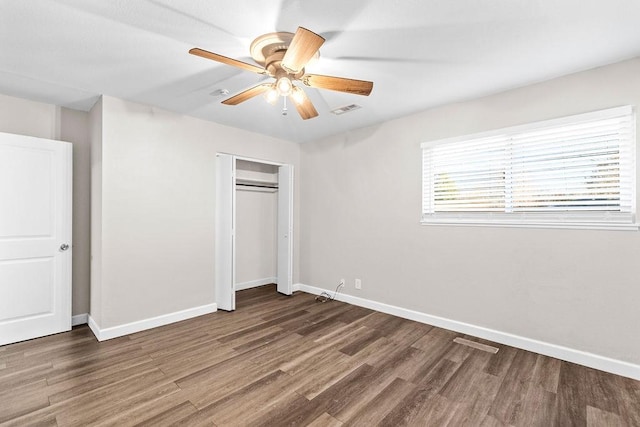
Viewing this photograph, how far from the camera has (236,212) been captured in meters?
4.96

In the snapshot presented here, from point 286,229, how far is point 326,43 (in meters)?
3.09

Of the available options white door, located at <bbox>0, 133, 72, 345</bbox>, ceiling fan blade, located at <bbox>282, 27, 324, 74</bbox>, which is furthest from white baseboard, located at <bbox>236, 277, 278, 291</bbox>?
ceiling fan blade, located at <bbox>282, 27, 324, 74</bbox>

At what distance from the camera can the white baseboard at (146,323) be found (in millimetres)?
3029

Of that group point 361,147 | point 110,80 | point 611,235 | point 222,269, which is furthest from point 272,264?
point 611,235

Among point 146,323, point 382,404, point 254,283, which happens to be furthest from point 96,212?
point 382,404

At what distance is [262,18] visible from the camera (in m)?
1.86

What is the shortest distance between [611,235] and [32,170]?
212 inches

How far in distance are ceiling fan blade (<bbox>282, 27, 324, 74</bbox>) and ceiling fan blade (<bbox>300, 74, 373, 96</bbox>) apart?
0.25m

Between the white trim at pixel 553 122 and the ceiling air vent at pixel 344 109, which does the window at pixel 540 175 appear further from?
the ceiling air vent at pixel 344 109

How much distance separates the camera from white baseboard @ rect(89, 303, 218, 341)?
303 centimetres

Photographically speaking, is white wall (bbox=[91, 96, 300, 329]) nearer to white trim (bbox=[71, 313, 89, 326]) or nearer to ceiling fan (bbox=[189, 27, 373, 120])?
white trim (bbox=[71, 313, 89, 326])

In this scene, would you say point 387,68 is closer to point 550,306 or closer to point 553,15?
point 553,15

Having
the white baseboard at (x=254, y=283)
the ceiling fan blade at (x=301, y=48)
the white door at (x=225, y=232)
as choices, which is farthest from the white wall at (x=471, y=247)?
the ceiling fan blade at (x=301, y=48)

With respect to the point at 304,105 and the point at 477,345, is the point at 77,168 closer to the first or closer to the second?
the point at 304,105
